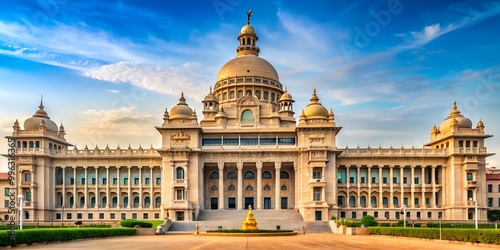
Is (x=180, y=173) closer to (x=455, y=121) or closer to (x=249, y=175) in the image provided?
(x=249, y=175)

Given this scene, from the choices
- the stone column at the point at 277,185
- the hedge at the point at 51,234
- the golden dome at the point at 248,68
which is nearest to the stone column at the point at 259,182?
the stone column at the point at 277,185

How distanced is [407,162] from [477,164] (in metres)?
10.4

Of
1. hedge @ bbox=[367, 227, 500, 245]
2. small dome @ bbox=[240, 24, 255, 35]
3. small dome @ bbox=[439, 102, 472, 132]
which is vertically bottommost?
hedge @ bbox=[367, 227, 500, 245]

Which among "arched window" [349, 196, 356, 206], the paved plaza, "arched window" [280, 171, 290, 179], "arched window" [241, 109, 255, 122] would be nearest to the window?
"arched window" [241, 109, 255, 122]

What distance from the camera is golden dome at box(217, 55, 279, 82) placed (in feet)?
292

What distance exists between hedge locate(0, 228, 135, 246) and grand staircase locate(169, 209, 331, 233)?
575 inches

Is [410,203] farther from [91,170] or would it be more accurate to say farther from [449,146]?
[91,170]

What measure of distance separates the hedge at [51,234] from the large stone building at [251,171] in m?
25.1

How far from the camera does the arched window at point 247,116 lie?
78.1 metres

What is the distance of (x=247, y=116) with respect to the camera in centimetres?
7831

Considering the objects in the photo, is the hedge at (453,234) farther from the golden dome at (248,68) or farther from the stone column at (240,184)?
the golden dome at (248,68)

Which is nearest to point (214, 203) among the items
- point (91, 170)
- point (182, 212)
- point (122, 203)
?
point (182, 212)

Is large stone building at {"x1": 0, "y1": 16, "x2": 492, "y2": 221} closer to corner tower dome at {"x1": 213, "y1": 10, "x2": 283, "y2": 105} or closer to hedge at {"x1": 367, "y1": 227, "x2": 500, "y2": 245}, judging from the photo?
corner tower dome at {"x1": 213, "y1": 10, "x2": 283, "y2": 105}

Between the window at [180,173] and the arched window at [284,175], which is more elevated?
the window at [180,173]
